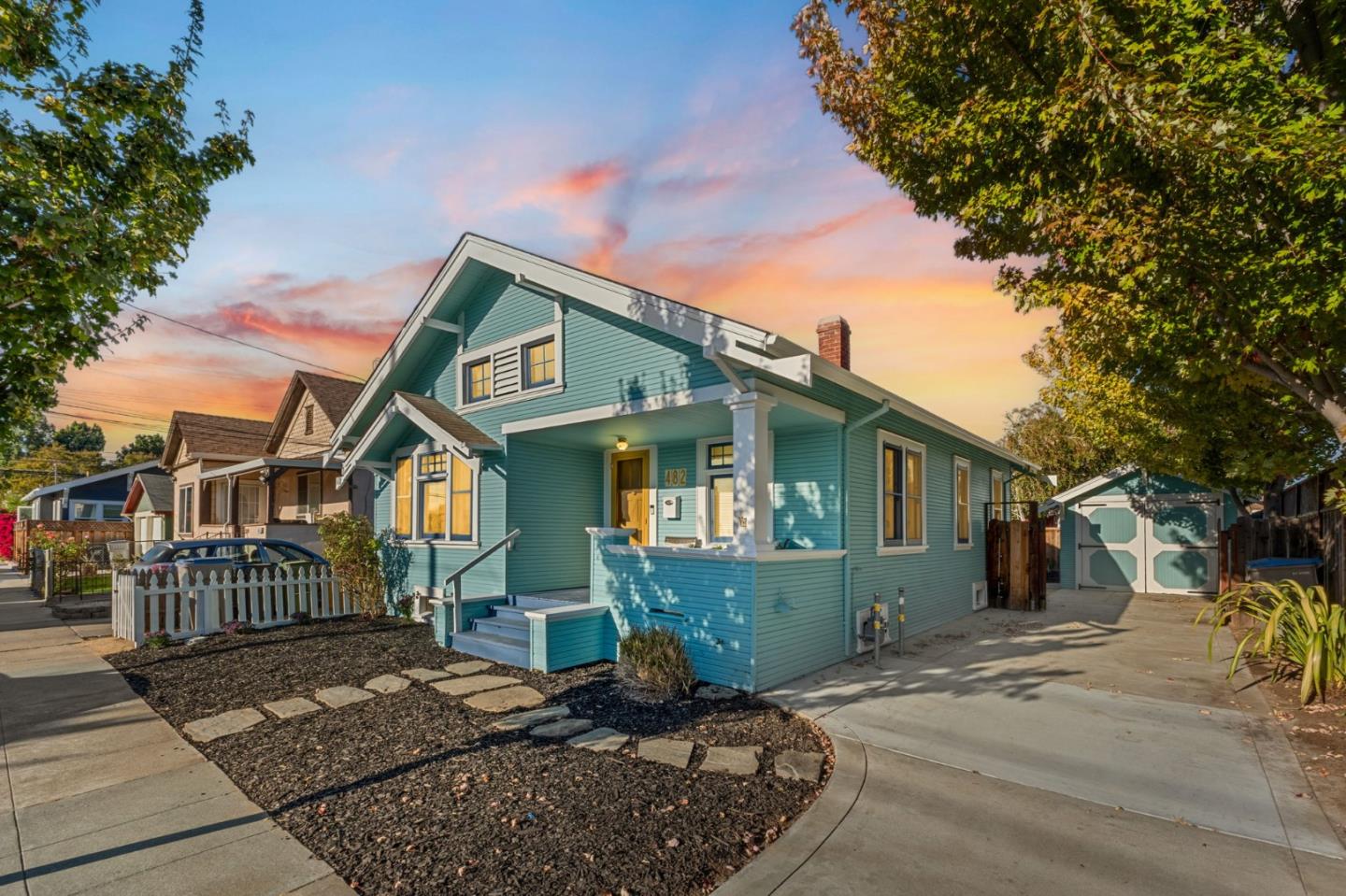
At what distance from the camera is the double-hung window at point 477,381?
11.4m

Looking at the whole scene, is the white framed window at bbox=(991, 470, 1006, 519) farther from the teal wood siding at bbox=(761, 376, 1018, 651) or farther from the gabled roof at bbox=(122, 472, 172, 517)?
the gabled roof at bbox=(122, 472, 172, 517)

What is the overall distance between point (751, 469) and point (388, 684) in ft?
16.5

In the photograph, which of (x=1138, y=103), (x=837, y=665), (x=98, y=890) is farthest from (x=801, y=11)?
(x=98, y=890)

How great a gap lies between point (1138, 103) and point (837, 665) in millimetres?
6921

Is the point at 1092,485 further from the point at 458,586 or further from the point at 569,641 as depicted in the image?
the point at 458,586

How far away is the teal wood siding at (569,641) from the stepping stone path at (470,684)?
1.61 ft

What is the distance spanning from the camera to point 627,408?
8773 millimetres

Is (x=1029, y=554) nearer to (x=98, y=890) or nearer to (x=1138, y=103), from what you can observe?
(x=1138, y=103)

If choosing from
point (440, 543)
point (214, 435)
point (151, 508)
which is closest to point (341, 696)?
point (440, 543)

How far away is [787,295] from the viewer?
14.4m

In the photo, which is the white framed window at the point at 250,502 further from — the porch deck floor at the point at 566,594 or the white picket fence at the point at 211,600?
the porch deck floor at the point at 566,594

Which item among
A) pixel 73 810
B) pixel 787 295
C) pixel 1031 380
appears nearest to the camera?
pixel 73 810

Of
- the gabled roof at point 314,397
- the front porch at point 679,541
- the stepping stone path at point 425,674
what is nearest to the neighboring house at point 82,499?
the gabled roof at point 314,397

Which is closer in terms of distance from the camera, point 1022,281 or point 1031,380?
point 1022,281
